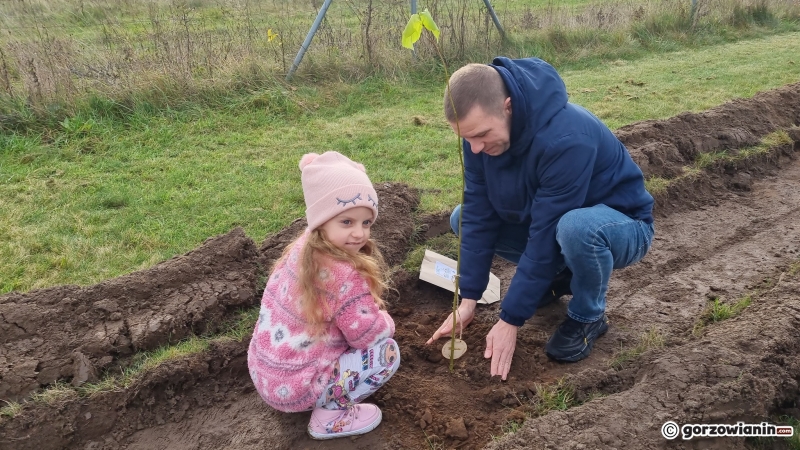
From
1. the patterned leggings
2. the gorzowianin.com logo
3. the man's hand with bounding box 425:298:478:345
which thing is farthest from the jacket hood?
the gorzowianin.com logo

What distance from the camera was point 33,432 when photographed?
2.66 m

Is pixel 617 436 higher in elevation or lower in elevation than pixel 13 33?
lower

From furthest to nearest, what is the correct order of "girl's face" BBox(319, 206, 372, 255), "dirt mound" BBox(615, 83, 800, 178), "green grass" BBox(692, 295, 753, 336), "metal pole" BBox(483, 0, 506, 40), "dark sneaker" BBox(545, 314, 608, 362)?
1. "metal pole" BBox(483, 0, 506, 40)
2. "dirt mound" BBox(615, 83, 800, 178)
3. "green grass" BBox(692, 295, 753, 336)
4. "dark sneaker" BBox(545, 314, 608, 362)
5. "girl's face" BBox(319, 206, 372, 255)

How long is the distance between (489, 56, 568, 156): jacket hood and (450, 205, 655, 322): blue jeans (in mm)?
418

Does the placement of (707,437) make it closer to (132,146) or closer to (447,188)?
(447,188)

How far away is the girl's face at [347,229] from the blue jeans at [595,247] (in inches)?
36.7

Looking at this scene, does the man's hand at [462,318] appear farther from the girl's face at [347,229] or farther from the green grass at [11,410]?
the green grass at [11,410]

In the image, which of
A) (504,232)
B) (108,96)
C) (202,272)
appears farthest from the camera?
(108,96)

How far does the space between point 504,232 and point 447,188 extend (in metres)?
1.70

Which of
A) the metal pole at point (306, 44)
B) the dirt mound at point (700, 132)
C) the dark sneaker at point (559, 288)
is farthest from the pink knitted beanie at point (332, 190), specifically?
the metal pole at point (306, 44)

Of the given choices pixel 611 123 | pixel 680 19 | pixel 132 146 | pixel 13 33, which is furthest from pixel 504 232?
pixel 680 19

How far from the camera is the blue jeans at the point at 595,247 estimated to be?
8.66 ft

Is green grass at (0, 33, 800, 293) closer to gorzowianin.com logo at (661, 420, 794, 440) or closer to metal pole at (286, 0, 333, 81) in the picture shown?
metal pole at (286, 0, 333, 81)

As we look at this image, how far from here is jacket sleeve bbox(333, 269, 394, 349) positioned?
7.52 feet
